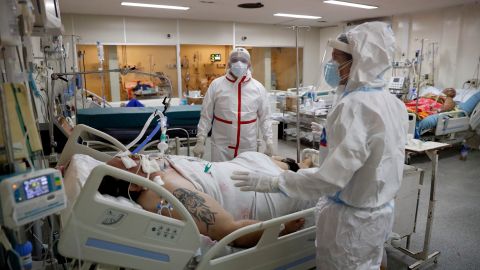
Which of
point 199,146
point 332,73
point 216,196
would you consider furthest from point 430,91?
point 216,196

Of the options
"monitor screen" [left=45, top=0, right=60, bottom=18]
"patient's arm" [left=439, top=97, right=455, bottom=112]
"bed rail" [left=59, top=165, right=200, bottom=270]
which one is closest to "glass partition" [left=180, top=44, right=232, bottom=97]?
"patient's arm" [left=439, top=97, right=455, bottom=112]

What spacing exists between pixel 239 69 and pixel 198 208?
1.62 meters

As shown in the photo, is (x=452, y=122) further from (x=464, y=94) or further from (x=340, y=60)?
(x=340, y=60)

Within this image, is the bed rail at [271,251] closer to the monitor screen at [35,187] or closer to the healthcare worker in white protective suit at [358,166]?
the healthcare worker in white protective suit at [358,166]

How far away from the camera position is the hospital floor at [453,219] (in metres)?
2.51

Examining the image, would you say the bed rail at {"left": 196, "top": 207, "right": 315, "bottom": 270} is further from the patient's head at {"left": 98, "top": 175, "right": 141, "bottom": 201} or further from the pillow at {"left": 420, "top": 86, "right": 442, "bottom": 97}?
the pillow at {"left": 420, "top": 86, "right": 442, "bottom": 97}

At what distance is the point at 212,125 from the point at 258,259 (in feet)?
5.39

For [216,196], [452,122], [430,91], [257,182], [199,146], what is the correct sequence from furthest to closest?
[430,91] < [452,122] < [199,146] < [216,196] < [257,182]

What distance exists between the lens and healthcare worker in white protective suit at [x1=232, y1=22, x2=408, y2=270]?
1.32 m

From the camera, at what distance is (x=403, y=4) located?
5727 millimetres


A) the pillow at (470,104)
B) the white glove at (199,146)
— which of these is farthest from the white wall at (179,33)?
the white glove at (199,146)

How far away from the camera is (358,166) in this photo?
4.27ft

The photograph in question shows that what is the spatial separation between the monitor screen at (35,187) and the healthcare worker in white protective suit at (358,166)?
0.75m

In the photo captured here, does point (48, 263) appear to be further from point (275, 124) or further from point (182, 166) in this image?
point (275, 124)
